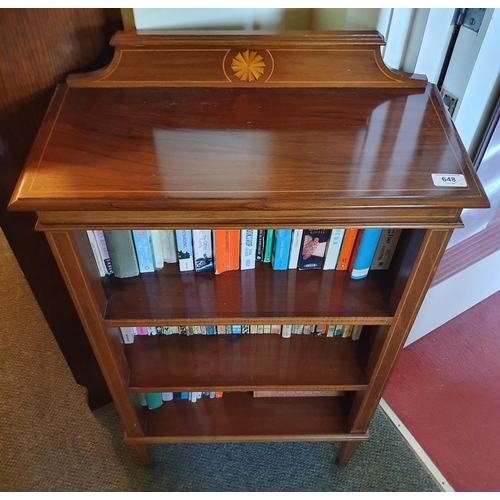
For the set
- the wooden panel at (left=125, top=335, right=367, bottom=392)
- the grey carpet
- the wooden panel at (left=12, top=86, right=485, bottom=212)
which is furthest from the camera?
the grey carpet

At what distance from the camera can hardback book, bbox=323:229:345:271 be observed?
0.89 m

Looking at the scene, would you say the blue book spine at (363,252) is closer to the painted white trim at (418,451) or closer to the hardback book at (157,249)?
the hardback book at (157,249)

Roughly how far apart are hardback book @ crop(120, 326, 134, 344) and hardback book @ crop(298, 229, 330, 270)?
42cm

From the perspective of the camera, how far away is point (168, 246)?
3.07ft

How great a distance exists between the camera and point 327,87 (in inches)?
33.3

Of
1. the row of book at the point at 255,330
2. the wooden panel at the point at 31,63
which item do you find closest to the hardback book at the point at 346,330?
the row of book at the point at 255,330

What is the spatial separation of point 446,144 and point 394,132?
8cm

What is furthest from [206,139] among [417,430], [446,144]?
[417,430]

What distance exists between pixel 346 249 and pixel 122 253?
41 centimetres

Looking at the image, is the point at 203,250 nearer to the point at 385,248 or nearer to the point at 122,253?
the point at 122,253

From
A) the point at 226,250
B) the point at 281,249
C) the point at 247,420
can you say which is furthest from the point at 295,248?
the point at 247,420

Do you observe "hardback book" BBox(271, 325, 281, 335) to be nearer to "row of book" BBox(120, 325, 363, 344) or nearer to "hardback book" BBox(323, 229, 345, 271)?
"row of book" BBox(120, 325, 363, 344)

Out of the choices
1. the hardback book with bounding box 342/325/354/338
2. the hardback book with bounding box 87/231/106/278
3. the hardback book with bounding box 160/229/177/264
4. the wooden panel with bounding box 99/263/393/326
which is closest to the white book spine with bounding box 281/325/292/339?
the hardback book with bounding box 342/325/354/338

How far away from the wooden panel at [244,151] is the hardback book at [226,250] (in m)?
0.19
